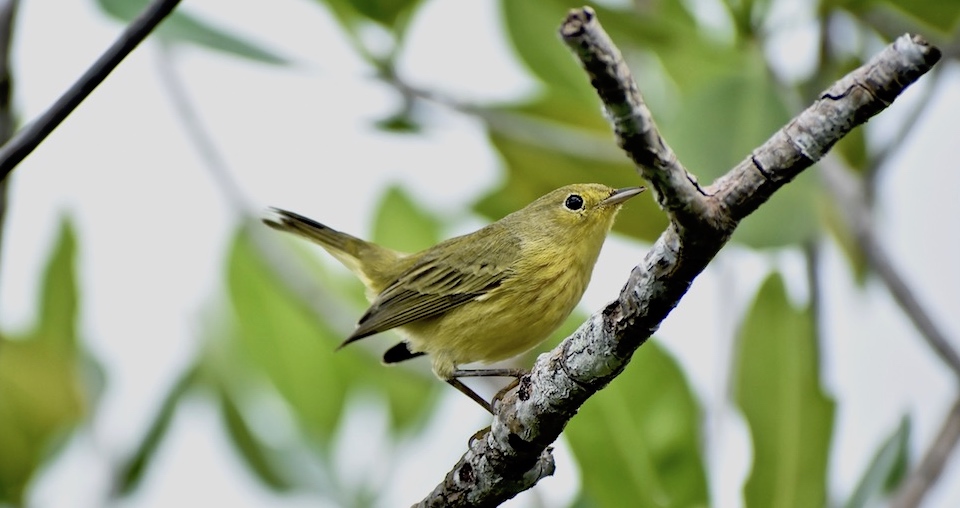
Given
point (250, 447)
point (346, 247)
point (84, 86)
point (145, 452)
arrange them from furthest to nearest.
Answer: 1. point (346, 247)
2. point (250, 447)
3. point (145, 452)
4. point (84, 86)

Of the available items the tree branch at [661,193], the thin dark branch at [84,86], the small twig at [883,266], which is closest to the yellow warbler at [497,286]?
the small twig at [883,266]

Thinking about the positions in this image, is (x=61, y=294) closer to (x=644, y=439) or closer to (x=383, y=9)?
(x=383, y=9)

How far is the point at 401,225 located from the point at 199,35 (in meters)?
1.36

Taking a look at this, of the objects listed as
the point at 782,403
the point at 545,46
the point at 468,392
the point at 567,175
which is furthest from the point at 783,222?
the point at 468,392

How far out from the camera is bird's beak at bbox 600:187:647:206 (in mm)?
3384

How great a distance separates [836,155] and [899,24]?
484 millimetres

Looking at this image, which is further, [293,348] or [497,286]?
[293,348]

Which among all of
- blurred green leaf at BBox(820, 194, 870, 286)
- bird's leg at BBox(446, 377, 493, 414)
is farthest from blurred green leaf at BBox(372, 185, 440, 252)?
blurred green leaf at BBox(820, 194, 870, 286)

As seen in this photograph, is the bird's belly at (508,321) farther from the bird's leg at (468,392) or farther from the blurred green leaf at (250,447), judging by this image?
the blurred green leaf at (250,447)

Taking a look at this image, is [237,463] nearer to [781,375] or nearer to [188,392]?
[188,392]

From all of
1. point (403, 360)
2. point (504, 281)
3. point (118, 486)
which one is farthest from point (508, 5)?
point (118, 486)

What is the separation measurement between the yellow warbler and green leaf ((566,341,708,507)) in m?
0.49

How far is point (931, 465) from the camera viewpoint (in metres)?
2.77

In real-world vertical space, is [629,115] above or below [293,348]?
above
